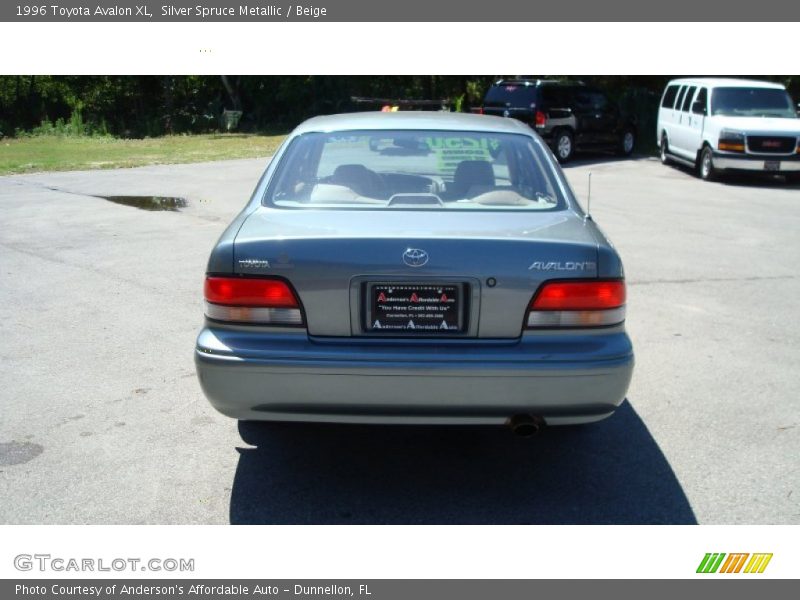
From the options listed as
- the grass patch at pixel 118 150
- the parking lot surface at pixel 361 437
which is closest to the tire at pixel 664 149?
the grass patch at pixel 118 150

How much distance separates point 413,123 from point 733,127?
1308 centimetres

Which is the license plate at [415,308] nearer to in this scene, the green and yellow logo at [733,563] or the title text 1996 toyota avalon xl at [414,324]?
the title text 1996 toyota avalon xl at [414,324]

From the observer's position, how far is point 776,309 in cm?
730

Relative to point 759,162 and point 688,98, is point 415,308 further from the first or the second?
point 688,98

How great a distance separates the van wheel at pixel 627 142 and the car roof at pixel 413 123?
17.6 meters

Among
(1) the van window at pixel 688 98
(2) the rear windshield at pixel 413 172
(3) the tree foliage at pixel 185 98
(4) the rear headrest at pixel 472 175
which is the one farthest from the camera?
(3) the tree foliage at pixel 185 98

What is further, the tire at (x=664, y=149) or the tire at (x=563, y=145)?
the tire at (x=664, y=149)

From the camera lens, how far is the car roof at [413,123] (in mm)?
4816

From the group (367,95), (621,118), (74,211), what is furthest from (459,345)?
(367,95)

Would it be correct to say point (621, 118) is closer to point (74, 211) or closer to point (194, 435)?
point (74, 211)

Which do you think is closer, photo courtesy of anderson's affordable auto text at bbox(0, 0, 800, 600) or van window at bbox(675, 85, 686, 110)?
photo courtesy of anderson's affordable auto text at bbox(0, 0, 800, 600)

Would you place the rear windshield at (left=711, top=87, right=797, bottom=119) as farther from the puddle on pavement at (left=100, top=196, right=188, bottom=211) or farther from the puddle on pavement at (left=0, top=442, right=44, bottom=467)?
the puddle on pavement at (left=0, top=442, right=44, bottom=467)

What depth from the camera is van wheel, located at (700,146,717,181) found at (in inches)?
669

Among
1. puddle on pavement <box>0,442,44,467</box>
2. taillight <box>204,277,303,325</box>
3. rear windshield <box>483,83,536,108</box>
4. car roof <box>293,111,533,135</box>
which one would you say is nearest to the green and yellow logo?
taillight <box>204,277,303,325</box>
